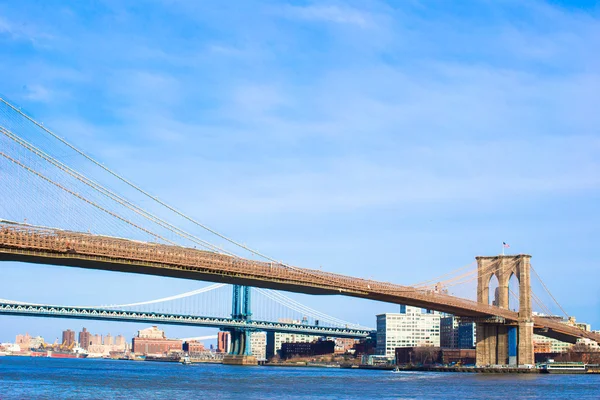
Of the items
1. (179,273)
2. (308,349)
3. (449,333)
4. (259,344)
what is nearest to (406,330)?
(449,333)

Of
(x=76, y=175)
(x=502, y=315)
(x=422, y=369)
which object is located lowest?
(x=422, y=369)

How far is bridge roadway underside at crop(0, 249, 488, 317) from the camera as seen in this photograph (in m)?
36.2

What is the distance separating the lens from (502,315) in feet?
198

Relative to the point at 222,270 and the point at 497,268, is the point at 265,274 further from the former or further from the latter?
the point at 497,268

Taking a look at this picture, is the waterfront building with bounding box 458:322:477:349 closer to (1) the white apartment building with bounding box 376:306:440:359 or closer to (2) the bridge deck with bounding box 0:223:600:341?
(1) the white apartment building with bounding box 376:306:440:359

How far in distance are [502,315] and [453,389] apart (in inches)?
804

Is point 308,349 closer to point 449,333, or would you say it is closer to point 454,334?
point 449,333

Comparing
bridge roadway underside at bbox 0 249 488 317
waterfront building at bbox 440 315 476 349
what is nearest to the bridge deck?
bridge roadway underside at bbox 0 249 488 317

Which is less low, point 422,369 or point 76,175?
point 76,175

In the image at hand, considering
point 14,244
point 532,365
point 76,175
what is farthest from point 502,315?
point 14,244

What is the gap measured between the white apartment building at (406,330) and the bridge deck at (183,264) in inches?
2889

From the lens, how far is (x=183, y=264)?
40594 mm

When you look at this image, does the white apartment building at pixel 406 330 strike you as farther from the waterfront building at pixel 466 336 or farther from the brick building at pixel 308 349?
the brick building at pixel 308 349

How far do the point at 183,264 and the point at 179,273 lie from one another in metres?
1.59
